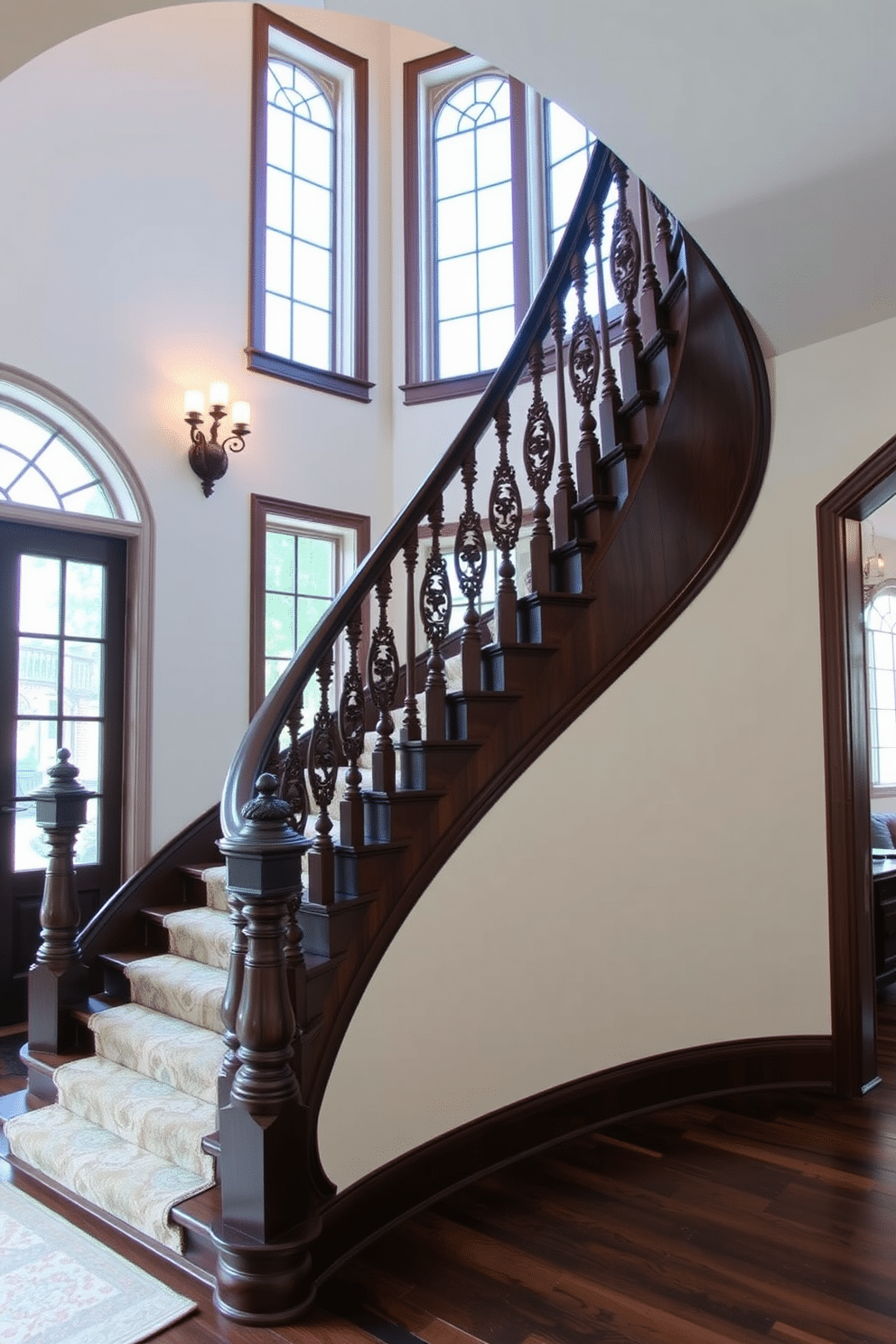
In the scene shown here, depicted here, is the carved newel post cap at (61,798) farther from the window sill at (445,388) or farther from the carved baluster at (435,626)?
the window sill at (445,388)

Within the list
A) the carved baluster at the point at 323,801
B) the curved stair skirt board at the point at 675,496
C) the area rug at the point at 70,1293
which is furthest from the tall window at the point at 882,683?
the area rug at the point at 70,1293

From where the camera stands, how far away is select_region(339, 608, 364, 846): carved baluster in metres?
2.76

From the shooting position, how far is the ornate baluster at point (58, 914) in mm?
3463

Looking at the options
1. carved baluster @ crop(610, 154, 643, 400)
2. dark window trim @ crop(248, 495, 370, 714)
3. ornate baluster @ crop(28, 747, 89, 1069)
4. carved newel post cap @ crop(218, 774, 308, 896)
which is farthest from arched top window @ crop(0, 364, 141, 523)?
carved newel post cap @ crop(218, 774, 308, 896)

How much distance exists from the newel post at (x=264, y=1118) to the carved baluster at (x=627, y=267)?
197 centimetres

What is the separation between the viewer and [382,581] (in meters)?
2.89

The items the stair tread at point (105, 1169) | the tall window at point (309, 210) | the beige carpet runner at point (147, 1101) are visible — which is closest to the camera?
the stair tread at point (105, 1169)

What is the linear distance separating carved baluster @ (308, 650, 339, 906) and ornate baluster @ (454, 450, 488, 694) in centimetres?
51

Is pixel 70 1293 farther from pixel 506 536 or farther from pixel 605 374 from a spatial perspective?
pixel 605 374

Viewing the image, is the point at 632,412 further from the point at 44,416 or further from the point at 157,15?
the point at 157,15

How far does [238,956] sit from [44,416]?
10.3 feet

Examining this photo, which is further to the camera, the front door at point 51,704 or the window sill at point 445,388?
Answer: the window sill at point 445,388

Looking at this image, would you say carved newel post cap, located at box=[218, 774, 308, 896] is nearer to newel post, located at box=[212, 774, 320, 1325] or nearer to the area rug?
newel post, located at box=[212, 774, 320, 1325]

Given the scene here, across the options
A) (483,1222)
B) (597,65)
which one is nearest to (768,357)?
(597,65)
